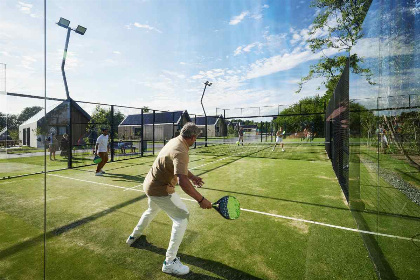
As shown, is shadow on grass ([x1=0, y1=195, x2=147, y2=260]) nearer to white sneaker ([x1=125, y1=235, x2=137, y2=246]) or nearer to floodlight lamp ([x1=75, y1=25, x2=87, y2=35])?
white sneaker ([x1=125, y1=235, x2=137, y2=246])

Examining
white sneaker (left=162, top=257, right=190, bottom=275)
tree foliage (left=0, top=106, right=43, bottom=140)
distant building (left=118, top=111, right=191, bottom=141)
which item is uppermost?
distant building (left=118, top=111, right=191, bottom=141)

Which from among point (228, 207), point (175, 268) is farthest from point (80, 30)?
point (175, 268)

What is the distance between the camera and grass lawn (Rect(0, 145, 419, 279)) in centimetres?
302

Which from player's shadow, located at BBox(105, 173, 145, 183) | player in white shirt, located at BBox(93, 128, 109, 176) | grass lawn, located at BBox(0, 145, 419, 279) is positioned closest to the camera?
grass lawn, located at BBox(0, 145, 419, 279)

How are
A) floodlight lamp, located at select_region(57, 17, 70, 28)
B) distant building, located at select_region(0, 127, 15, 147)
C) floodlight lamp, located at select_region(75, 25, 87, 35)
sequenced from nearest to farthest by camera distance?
distant building, located at select_region(0, 127, 15, 147) < floodlight lamp, located at select_region(57, 17, 70, 28) < floodlight lamp, located at select_region(75, 25, 87, 35)

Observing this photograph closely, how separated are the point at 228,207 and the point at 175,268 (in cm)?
110

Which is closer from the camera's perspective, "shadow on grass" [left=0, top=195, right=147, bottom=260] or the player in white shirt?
"shadow on grass" [left=0, top=195, right=147, bottom=260]

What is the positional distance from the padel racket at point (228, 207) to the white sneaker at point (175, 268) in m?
0.90

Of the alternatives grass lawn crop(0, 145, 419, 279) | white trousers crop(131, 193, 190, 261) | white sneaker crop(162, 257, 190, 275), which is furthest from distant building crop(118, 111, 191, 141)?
white sneaker crop(162, 257, 190, 275)

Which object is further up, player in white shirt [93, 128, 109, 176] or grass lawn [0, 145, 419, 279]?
player in white shirt [93, 128, 109, 176]

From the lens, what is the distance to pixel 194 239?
388 cm

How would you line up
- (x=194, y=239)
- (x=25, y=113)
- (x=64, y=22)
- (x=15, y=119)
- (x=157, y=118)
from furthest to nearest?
(x=157, y=118), (x=64, y=22), (x=25, y=113), (x=15, y=119), (x=194, y=239)

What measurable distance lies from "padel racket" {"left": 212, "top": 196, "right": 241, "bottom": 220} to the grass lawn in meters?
0.75

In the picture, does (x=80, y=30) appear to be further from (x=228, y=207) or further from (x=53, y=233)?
(x=228, y=207)
